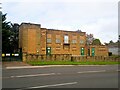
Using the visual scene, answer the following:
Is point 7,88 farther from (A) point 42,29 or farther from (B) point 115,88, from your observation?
(A) point 42,29

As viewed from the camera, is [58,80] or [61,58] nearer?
[58,80]

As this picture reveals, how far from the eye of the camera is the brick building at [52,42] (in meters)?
60.7

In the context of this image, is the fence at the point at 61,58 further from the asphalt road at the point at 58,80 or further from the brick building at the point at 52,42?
the asphalt road at the point at 58,80

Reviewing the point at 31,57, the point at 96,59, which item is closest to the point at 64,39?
the point at 96,59

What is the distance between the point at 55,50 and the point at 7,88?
56333 mm

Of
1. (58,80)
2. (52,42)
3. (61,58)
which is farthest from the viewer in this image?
(52,42)

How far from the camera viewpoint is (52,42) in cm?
6719

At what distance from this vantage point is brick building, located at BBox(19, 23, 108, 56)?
6069 cm

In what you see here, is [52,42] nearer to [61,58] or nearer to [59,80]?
[61,58]

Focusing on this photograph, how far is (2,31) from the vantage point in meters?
42.2

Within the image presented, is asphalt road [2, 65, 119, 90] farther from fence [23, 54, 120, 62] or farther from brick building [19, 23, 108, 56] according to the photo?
brick building [19, 23, 108, 56]

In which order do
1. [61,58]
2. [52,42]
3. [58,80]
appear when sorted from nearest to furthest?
[58,80]
[61,58]
[52,42]

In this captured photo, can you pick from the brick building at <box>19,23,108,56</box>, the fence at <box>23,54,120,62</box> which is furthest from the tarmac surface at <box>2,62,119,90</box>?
the brick building at <box>19,23,108,56</box>

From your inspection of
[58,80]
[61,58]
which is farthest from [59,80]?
[61,58]
